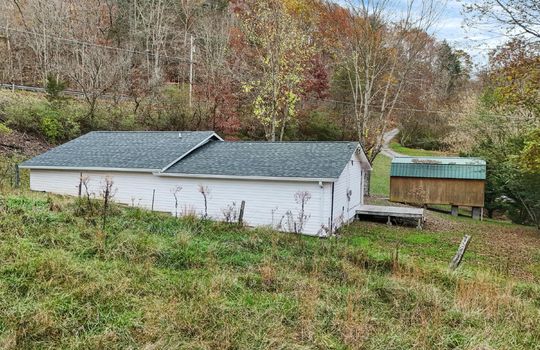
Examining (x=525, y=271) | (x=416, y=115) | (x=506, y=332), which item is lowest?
(x=525, y=271)

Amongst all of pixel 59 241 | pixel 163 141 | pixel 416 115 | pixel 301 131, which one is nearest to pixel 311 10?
pixel 301 131

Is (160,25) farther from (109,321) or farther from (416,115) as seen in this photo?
(109,321)

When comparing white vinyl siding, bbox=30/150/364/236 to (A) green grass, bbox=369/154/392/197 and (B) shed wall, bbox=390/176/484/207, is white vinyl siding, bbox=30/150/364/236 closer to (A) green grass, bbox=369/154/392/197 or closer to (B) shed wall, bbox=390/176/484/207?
(B) shed wall, bbox=390/176/484/207

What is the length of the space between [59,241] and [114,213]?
290 centimetres

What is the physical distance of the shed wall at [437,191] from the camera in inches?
778

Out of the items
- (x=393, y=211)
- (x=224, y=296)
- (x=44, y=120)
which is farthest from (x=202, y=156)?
(x=44, y=120)

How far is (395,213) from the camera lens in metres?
16.0

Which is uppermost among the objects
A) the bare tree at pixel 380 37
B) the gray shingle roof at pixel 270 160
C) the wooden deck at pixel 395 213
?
the bare tree at pixel 380 37

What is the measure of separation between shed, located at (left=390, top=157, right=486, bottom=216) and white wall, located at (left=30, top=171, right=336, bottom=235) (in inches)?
226

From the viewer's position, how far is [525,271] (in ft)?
33.4

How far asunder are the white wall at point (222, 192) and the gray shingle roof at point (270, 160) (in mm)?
358

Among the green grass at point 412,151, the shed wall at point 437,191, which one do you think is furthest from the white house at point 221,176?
the green grass at point 412,151

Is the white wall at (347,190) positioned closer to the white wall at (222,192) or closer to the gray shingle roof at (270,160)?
the white wall at (222,192)

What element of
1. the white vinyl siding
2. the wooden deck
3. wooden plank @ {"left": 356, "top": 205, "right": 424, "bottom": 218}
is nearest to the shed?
the wooden deck
